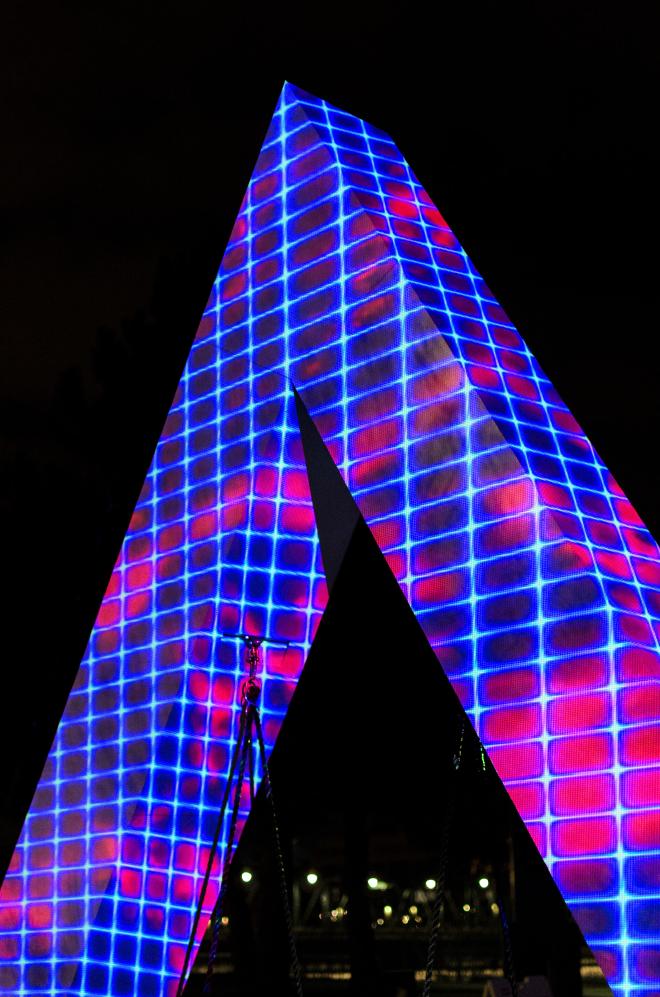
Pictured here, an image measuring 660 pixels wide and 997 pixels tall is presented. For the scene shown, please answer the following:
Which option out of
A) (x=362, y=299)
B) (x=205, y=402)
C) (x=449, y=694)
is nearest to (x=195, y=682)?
(x=205, y=402)

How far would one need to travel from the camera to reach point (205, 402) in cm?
713

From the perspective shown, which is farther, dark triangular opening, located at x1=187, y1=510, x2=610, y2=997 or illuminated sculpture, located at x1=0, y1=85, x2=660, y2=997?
dark triangular opening, located at x1=187, y1=510, x2=610, y2=997

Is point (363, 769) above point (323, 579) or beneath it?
above

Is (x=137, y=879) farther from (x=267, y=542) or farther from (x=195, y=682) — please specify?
(x=267, y=542)

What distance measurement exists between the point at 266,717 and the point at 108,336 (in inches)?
424

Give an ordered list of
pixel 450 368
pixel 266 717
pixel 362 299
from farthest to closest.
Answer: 1. pixel 266 717
2. pixel 362 299
3. pixel 450 368

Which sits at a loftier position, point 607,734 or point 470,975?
point 470,975

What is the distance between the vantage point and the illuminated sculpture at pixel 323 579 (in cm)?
513

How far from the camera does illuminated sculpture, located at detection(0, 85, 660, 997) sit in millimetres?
5129

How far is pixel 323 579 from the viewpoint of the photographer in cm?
722

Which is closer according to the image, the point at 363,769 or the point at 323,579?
the point at 323,579

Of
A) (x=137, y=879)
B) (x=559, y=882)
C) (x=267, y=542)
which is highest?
Result: (x=267, y=542)

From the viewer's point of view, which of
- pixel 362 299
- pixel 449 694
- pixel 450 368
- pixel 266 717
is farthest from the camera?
pixel 449 694

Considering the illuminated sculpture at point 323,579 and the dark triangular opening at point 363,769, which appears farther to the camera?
the dark triangular opening at point 363,769
